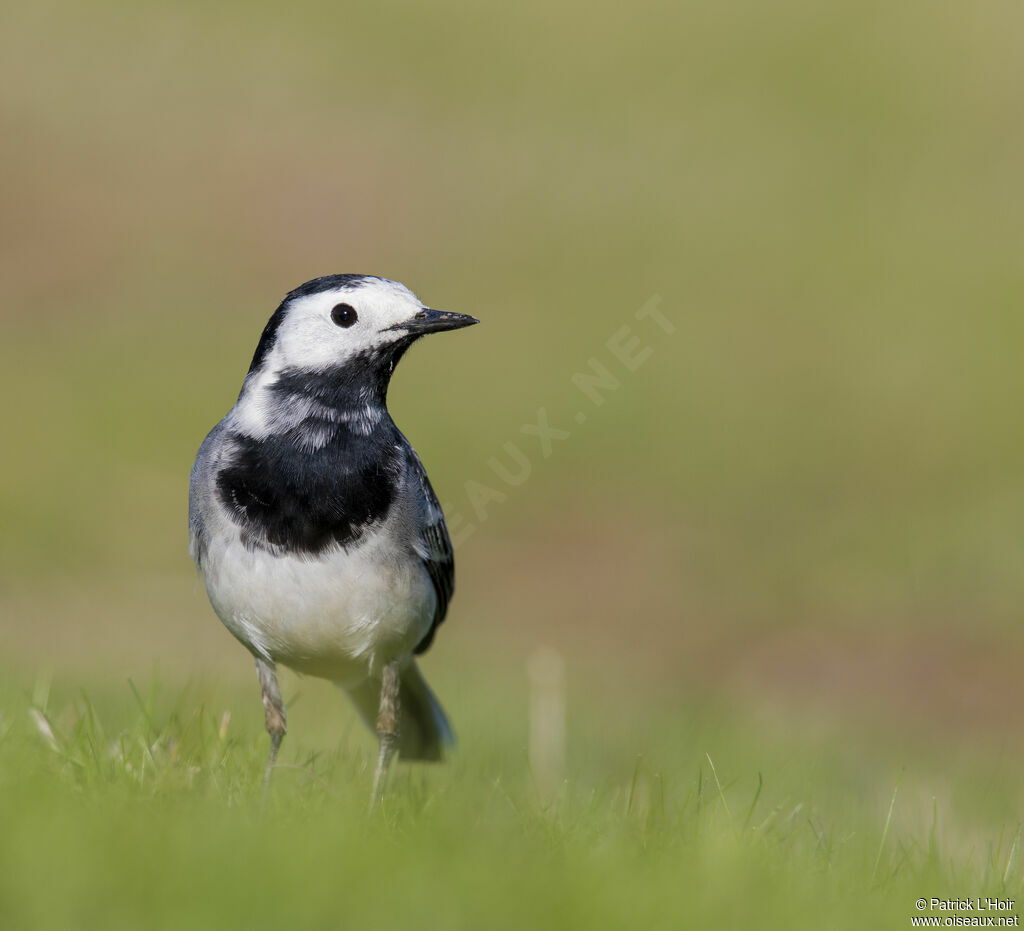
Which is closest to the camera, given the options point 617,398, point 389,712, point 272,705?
point 272,705

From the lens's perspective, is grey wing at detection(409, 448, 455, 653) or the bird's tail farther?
the bird's tail

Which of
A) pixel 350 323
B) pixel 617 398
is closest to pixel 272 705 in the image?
pixel 350 323

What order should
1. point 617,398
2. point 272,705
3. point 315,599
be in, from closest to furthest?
point 315,599
point 272,705
point 617,398

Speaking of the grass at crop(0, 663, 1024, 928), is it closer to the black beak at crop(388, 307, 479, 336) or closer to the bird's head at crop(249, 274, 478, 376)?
the bird's head at crop(249, 274, 478, 376)

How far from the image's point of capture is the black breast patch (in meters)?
6.57

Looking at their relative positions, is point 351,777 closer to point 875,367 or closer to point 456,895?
point 456,895

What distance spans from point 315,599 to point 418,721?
1.66 meters

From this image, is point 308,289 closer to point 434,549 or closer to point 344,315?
point 344,315

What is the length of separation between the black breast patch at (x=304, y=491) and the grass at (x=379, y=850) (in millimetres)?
894

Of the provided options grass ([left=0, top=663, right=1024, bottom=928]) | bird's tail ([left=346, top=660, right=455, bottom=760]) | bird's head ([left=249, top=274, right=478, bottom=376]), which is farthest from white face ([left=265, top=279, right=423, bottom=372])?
bird's tail ([left=346, top=660, right=455, bottom=760])

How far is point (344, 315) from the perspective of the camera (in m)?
6.75

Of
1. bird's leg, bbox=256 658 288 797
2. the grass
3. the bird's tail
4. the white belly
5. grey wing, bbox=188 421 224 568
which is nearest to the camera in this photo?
the grass

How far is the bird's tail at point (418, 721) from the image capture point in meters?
7.89

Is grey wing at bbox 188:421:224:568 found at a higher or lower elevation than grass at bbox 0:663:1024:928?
higher
